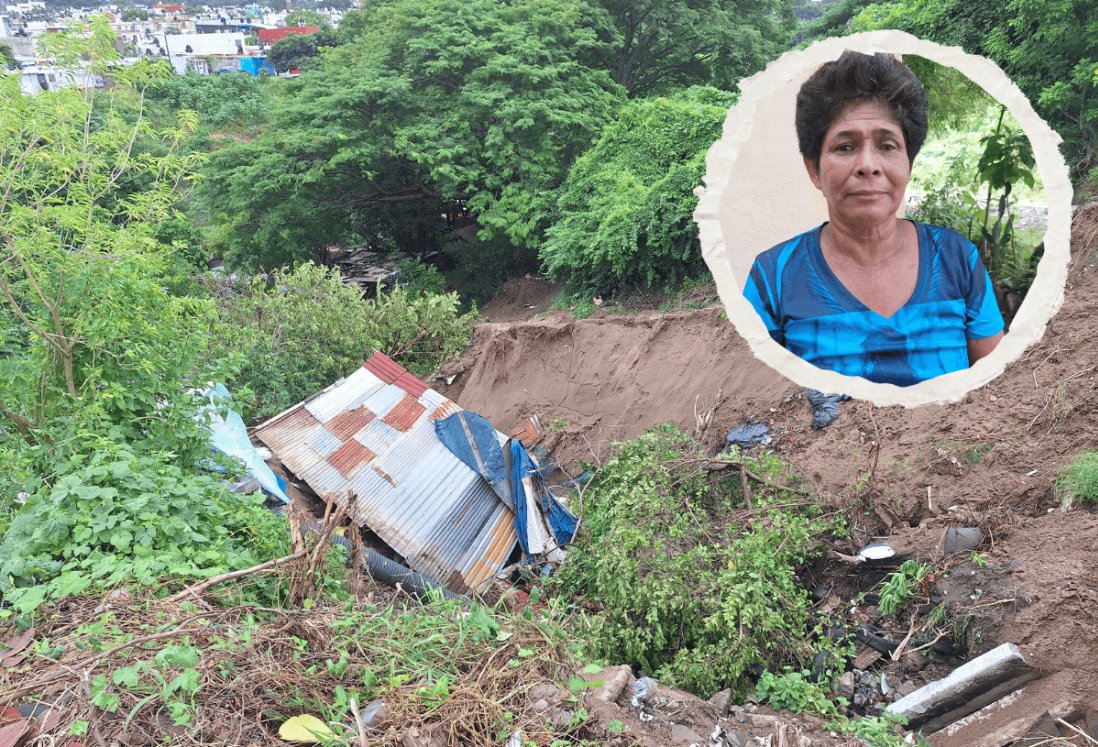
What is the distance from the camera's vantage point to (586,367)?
10383mm

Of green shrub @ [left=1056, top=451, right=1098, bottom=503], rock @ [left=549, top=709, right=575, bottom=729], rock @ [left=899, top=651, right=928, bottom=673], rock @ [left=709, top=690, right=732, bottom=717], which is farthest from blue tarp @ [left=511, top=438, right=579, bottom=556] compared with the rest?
green shrub @ [left=1056, top=451, right=1098, bottom=503]

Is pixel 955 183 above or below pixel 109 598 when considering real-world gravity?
above

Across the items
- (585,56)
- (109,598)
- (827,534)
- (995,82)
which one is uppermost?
(585,56)

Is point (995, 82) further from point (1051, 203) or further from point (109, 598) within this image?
point (109, 598)

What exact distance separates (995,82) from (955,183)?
0.22 m

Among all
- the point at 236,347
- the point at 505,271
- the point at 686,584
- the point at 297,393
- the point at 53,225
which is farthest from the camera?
the point at 505,271

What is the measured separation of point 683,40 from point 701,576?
1688 cm

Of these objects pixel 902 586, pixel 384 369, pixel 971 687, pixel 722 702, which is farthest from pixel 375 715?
pixel 384 369

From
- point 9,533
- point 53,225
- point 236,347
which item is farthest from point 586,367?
point 9,533

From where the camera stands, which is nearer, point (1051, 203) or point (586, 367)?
point (1051, 203)

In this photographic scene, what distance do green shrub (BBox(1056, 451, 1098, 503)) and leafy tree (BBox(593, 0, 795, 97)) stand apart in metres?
15.6

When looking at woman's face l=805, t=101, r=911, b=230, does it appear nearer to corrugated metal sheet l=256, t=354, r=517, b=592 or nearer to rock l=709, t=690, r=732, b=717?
rock l=709, t=690, r=732, b=717

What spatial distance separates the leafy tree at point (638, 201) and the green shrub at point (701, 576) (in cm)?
556

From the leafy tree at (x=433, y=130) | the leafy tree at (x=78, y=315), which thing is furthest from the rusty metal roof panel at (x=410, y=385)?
the leafy tree at (x=433, y=130)
